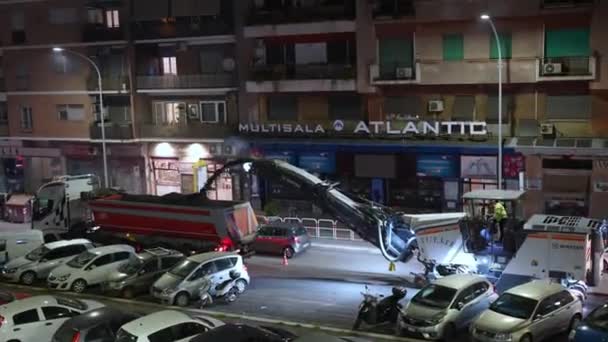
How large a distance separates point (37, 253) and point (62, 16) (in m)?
22.6

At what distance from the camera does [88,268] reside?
2616cm

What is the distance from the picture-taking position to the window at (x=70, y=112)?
151ft

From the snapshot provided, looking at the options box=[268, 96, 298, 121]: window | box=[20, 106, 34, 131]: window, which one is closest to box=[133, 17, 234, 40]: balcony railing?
box=[268, 96, 298, 121]: window

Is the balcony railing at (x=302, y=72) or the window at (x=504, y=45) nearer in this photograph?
the window at (x=504, y=45)

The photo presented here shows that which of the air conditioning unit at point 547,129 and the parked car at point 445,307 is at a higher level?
the air conditioning unit at point 547,129

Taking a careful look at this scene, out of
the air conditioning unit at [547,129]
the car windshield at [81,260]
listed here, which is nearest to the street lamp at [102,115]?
the car windshield at [81,260]

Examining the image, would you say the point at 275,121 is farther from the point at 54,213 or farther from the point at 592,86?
the point at 592,86

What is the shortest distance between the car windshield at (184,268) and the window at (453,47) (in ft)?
59.7

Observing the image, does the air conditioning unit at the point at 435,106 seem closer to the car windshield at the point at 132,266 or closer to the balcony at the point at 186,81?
the balcony at the point at 186,81

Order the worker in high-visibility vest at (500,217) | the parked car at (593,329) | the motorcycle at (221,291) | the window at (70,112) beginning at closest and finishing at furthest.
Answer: the parked car at (593,329) → the worker in high-visibility vest at (500,217) → the motorcycle at (221,291) → the window at (70,112)

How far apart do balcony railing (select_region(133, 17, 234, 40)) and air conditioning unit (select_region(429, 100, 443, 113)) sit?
1217 cm

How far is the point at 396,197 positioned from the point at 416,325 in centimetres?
1926

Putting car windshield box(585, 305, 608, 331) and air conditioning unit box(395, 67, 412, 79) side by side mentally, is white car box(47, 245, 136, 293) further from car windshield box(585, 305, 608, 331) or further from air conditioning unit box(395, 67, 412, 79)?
air conditioning unit box(395, 67, 412, 79)

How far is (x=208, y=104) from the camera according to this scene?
43.3 meters
